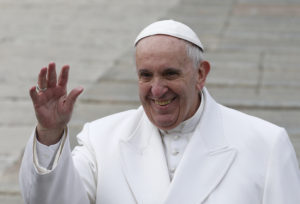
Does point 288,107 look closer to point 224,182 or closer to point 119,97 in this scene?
point 119,97

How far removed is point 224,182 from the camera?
306 centimetres

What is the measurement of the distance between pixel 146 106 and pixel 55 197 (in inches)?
23.4

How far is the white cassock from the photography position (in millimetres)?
3014

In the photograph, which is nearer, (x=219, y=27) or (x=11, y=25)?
(x=219, y=27)

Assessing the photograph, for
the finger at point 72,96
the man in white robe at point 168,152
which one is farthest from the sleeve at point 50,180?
the finger at point 72,96

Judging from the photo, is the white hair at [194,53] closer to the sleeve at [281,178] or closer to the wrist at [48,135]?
the sleeve at [281,178]

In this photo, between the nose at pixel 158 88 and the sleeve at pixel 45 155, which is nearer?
the sleeve at pixel 45 155

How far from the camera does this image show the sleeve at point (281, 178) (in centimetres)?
303

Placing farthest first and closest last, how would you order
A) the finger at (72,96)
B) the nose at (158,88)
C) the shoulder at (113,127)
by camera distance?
1. the shoulder at (113,127)
2. the nose at (158,88)
3. the finger at (72,96)

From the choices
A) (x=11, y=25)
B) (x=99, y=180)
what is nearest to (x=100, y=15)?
(x=11, y=25)

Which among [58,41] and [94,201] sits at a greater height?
[94,201]

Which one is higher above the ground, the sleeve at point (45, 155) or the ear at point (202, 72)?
the ear at point (202, 72)

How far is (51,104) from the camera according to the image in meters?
2.78

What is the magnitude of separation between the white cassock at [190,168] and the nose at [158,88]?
1.07 ft
